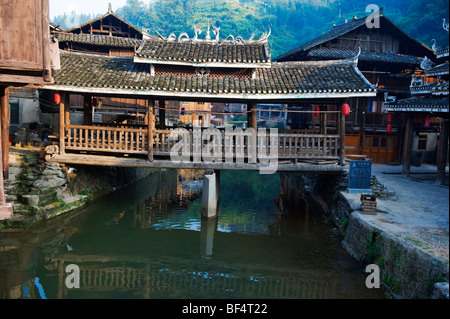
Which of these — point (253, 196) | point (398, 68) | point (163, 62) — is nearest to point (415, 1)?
point (398, 68)

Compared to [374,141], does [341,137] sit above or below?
above

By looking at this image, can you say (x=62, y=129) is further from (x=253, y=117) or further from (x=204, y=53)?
(x=253, y=117)

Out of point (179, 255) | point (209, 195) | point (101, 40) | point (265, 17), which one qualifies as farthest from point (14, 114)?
point (265, 17)

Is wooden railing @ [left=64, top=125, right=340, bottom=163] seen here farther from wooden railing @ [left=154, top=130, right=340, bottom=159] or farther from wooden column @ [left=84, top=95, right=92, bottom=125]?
wooden column @ [left=84, top=95, right=92, bottom=125]

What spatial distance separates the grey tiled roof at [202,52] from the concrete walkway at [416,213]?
6.00m

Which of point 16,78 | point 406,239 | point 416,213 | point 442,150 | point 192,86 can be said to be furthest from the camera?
point 442,150

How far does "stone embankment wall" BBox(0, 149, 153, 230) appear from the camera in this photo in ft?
37.7

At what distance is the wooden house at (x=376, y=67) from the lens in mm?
20688

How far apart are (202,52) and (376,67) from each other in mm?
12174

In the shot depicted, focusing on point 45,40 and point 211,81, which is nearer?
point 45,40

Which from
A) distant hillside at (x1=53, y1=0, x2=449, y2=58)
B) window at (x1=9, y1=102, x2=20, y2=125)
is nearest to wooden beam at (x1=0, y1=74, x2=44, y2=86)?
window at (x1=9, y1=102, x2=20, y2=125)

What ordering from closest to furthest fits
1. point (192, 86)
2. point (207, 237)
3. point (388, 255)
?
point (388, 255), point (207, 237), point (192, 86)

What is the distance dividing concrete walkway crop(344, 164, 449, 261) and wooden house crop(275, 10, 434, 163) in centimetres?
506

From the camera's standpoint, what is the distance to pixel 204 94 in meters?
12.3
